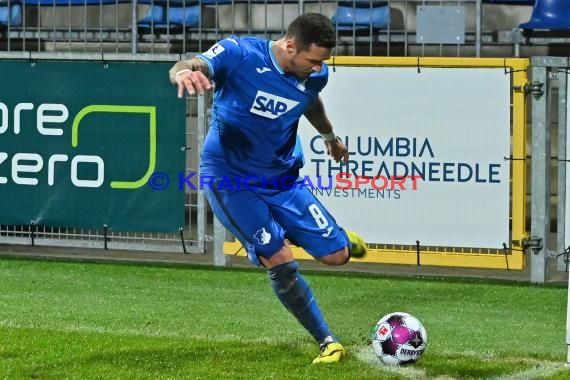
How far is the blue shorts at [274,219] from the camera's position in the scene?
802 cm

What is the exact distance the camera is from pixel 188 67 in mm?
7254

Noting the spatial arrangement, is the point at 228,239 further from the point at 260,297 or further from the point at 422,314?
the point at 422,314

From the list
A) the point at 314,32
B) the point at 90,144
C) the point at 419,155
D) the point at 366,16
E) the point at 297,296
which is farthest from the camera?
the point at 366,16

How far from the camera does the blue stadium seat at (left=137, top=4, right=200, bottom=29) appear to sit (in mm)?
13656

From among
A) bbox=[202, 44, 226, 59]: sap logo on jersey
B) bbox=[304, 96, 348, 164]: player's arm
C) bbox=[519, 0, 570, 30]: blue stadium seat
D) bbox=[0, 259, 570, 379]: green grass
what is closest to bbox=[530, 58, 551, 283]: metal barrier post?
bbox=[0, 259, 570, 379]: green grass

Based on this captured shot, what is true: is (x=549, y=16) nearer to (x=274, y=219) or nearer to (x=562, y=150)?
(x=562, y=150)

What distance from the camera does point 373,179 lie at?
38.0 ft

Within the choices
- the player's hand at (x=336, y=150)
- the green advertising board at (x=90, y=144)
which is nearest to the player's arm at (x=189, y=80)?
the player's hand at (x=336, y=150)

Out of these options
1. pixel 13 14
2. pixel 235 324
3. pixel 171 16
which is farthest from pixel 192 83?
pixel 13 14

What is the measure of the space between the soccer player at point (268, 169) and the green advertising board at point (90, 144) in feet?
13.1

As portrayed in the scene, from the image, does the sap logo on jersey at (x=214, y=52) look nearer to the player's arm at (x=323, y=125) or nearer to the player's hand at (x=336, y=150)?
the player's arm at (x=323, y=125)

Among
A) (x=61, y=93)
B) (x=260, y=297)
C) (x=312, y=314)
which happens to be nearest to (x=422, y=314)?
(x=260, y=297)

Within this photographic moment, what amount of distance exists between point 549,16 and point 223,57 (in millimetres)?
6403

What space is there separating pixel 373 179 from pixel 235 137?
12.1ft
